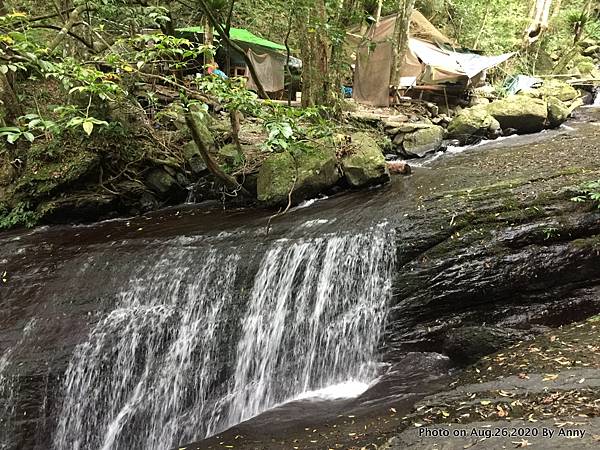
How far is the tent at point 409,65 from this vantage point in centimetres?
1593

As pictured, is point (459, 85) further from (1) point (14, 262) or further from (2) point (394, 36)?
(1) point (14, 262)

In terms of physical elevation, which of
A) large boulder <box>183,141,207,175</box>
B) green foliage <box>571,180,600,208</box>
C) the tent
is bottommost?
large boulder <box>183,141,207,175</box>

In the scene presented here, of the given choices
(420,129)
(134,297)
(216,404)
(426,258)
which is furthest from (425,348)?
(420,129)

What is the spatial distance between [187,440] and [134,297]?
7.02ft

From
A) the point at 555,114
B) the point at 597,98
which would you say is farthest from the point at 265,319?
the point at 597,98

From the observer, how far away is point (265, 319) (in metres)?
6.48

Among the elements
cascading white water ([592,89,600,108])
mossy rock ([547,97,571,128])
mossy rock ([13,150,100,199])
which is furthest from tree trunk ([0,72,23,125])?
cascading white water ([592,89,600,108])

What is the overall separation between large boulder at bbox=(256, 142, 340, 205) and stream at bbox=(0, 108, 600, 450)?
4.83ft

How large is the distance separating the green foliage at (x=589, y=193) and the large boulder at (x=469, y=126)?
6.86 metres

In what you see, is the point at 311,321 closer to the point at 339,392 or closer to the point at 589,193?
the point at 339,392

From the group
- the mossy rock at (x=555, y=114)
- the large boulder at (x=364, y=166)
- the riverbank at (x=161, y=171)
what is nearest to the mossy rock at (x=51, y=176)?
the riverbank at (x=161, y=171)

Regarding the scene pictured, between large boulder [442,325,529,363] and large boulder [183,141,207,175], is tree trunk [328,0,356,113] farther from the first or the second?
large boulder [442,325,529,363]

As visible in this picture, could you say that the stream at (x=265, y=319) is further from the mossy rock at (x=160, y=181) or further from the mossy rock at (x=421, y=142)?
the mossy rock at (x=421, y=142)

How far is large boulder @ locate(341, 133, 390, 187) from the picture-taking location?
9.38 metres
